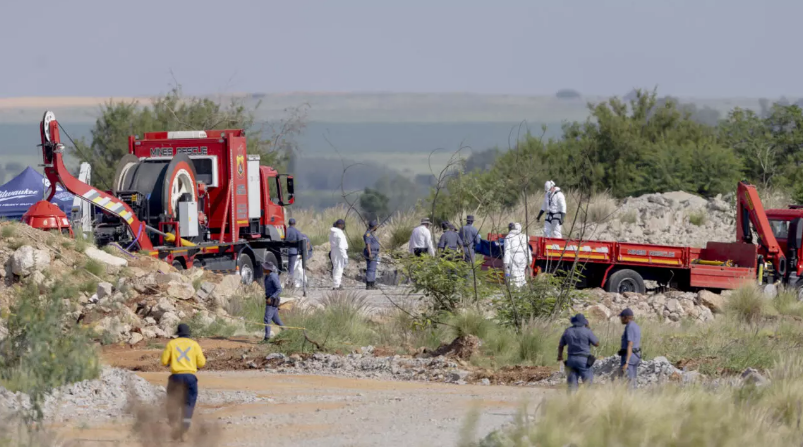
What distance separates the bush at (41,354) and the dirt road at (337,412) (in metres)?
0.85

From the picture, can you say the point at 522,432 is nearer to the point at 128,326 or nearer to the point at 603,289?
the point at 128,326

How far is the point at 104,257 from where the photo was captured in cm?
1988

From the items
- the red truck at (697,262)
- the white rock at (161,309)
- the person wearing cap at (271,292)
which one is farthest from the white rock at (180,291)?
the red truck at (697,262)

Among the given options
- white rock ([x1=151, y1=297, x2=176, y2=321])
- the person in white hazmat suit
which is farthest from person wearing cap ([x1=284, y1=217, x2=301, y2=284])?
white rock ([x1=151, y1=297, x2=176, y2=321])

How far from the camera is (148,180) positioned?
23047 millimetres

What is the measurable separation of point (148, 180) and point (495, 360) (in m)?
10.4

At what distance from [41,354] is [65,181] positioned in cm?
1131

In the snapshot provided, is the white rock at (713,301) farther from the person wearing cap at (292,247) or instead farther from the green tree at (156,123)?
the green tree at (156,123)

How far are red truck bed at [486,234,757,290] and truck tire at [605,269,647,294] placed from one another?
0.14m

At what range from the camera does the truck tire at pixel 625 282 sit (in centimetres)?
2275

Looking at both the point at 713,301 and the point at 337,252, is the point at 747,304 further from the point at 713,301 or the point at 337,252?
the point at 337,252

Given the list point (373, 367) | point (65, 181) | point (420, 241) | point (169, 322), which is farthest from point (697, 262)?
point (65, 181)

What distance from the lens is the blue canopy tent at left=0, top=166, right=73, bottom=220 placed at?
28.3 metres

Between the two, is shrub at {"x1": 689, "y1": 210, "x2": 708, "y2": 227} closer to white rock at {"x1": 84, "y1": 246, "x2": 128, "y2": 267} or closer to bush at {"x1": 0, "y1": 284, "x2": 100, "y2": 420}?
white rock at {"x1": 84, "y1": 246, "x2": 128, "y2": 267}
